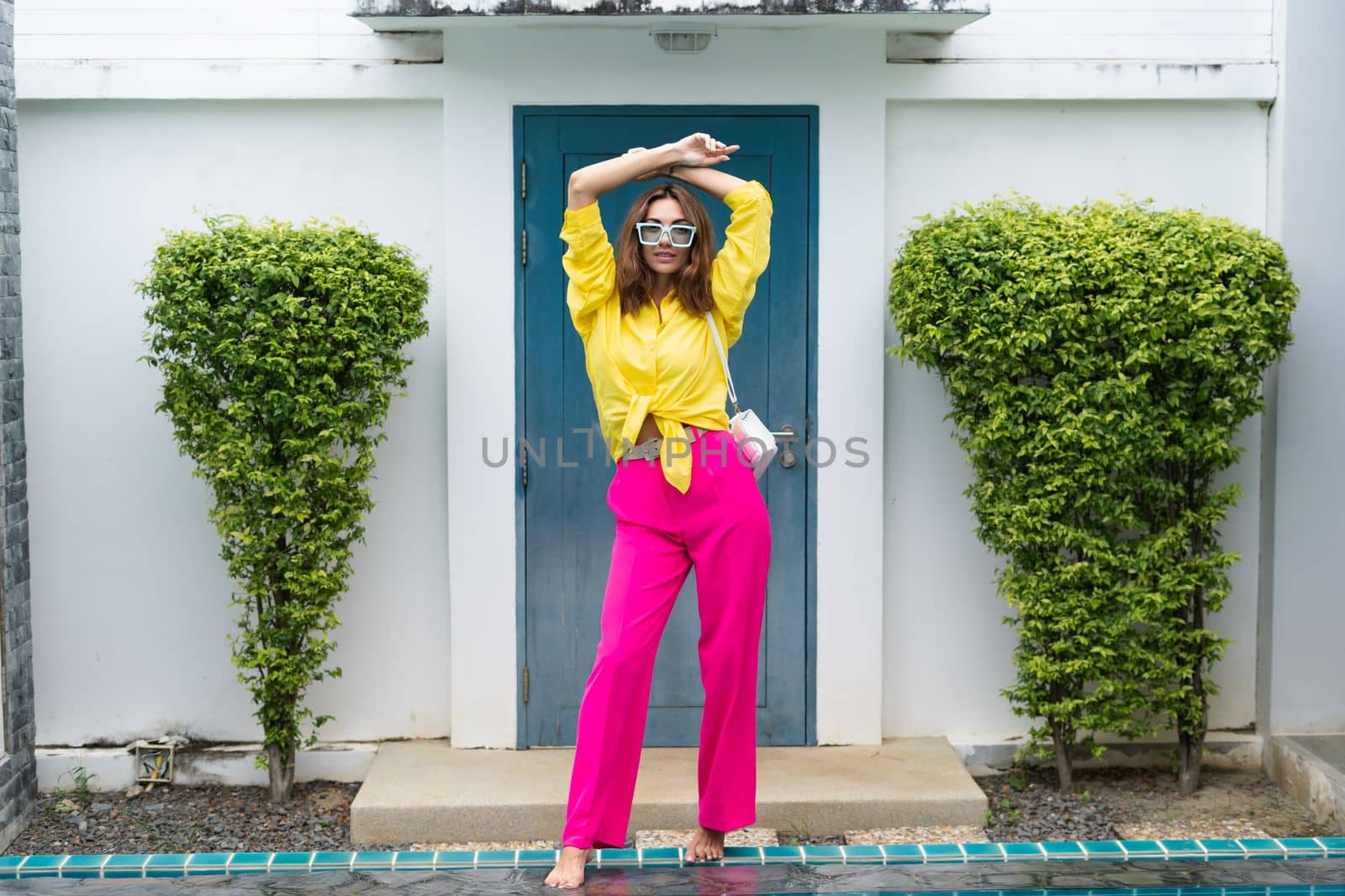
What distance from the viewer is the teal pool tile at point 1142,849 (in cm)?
421

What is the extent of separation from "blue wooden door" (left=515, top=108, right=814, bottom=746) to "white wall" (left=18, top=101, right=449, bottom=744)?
0.37 m

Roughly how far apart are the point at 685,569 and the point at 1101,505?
174 centimetres

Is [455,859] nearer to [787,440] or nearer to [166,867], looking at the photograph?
[166,867]

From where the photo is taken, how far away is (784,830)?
4895 mm

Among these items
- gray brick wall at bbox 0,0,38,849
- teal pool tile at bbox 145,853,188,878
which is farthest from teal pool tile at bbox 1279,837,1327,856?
gray brick wall at bbox 0,0,38,849

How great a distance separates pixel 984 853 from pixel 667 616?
48.9 inches

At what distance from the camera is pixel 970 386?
4.96 meters

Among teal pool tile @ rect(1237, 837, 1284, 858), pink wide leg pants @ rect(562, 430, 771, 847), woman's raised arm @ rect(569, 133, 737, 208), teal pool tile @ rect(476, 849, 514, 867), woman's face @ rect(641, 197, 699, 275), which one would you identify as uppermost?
woman's raised arm @ rect(569, 133, 737, 208)

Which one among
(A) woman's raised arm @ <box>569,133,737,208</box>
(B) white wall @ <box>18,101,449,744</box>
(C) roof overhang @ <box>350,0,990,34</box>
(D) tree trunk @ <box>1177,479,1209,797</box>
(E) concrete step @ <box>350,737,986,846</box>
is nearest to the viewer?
(A) woman's raised arm @ <box>569,133,737,208</box>

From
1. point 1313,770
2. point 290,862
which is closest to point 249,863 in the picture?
point 290,862

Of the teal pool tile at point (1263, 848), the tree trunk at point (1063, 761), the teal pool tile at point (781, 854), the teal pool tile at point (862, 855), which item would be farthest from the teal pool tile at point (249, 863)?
the teal pool tile at point (1263, 848)

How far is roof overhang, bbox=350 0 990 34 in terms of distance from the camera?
15.5 ft

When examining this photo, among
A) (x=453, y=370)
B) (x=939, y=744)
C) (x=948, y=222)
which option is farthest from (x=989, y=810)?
(x=453, y=370)

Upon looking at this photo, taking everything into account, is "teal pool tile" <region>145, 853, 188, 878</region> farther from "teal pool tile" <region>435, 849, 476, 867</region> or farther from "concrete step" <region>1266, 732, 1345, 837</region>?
"concrete step" <region>1266, 732, 1345, 837</region>
